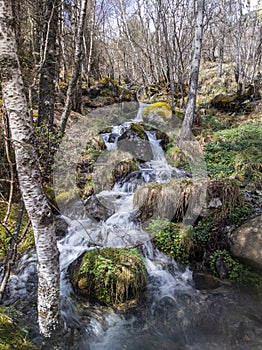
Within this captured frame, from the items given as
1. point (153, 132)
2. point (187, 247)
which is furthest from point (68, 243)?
point (153, 132)

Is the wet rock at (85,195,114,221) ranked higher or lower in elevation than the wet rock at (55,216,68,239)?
higher

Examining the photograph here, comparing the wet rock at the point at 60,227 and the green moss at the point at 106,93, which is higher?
the green moss at the point at 106,93

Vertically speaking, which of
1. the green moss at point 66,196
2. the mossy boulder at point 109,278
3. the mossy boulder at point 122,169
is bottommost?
the mossy boulder at point 109,278

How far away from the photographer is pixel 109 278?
4.04 metres

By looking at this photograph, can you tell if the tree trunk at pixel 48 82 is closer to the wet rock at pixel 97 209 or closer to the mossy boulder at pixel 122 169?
the mossy boulder at pixel 122 169

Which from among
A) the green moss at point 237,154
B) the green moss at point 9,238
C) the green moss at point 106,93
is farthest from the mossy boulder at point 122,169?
the green moss at point 106,93

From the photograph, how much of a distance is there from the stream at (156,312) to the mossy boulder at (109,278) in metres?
0.16

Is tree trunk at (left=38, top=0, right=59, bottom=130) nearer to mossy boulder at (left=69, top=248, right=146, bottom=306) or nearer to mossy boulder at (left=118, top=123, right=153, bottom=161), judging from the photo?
mossy boulder at (left=118, top=123, right=153, bottom=161)

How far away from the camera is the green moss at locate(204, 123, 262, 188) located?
23.6 feet

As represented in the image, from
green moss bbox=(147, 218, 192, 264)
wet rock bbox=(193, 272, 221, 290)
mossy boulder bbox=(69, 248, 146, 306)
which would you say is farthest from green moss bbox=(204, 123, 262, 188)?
mossy boulder bbox=(69, 248, 146, 306)

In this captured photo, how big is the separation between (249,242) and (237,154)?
4387 mm

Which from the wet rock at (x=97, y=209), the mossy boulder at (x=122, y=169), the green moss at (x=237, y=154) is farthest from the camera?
the mossy boulder at (x=122, y=169)

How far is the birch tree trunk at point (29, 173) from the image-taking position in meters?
2.32

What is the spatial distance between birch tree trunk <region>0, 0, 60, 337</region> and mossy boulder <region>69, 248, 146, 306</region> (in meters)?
1.12
